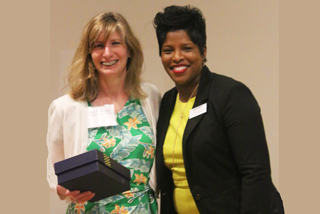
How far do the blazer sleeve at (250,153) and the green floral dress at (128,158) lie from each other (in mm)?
634

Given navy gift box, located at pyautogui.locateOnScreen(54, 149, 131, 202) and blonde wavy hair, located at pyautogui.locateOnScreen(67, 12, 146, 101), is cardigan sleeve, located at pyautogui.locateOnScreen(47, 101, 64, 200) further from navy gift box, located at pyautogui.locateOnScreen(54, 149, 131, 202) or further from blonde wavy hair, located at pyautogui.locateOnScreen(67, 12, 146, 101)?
navy gift box, located at pyautogui.locateOnScreen(54, 149, 131, 202)

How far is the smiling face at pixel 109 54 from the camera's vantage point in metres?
2.44

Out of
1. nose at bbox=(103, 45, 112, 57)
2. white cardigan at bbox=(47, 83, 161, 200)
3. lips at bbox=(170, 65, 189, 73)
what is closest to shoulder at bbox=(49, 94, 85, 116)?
white cardigan at bbox=(47, 83, 161, 200)

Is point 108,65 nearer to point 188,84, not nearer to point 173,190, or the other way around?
point 188,84

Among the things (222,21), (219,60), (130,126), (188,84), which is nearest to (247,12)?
(222,21)

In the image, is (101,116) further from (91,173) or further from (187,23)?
(187,23)

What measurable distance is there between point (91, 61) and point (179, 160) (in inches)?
36.8

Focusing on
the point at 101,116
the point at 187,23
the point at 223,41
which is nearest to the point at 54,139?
the point at 101,116

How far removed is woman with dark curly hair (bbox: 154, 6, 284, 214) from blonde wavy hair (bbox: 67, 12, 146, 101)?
35 centimetres

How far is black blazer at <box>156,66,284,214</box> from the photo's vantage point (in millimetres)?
1923

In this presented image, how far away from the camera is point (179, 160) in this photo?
217 centimetres

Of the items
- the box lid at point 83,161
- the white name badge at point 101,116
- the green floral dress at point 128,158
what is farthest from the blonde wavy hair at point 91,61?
the box lid at point 83,161

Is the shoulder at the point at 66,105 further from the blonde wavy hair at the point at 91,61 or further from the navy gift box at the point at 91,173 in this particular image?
the navy gift box at the point at 91,173

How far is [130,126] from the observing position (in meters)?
2.42
